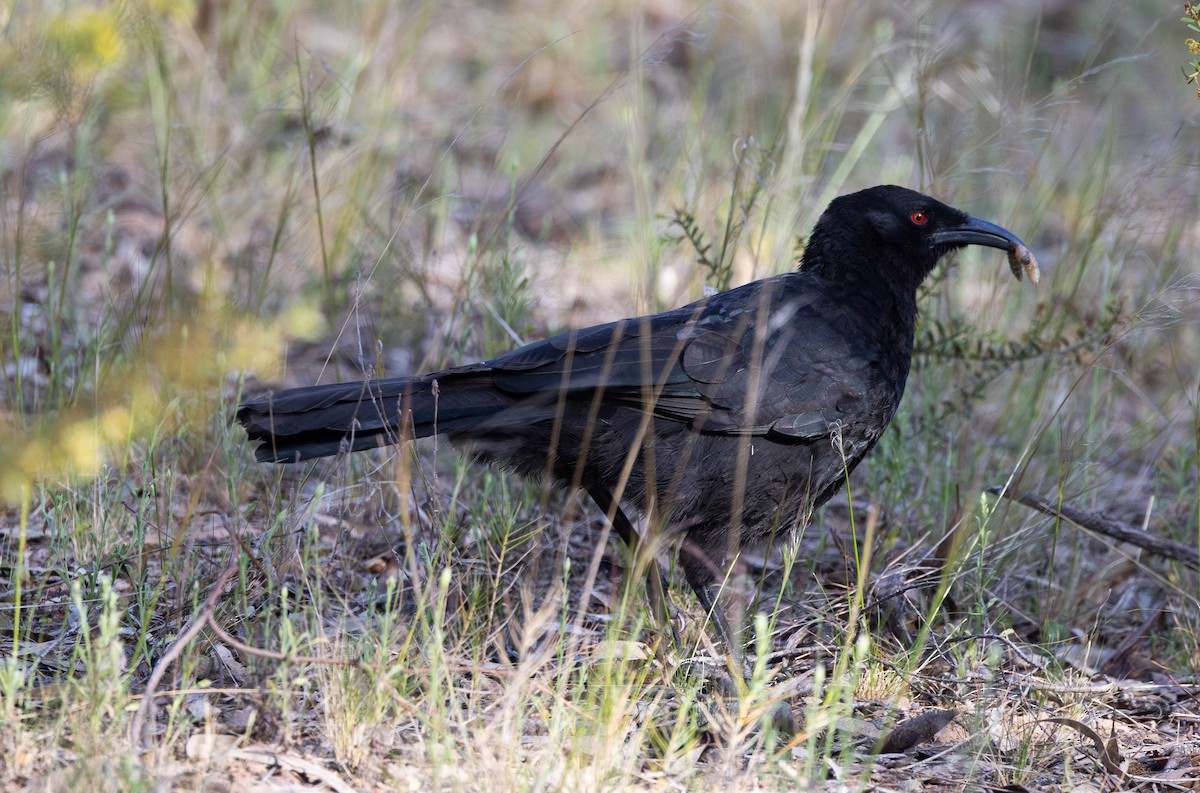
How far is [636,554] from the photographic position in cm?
379

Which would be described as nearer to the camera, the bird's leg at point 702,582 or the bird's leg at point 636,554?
the bird's leg at point 636,554

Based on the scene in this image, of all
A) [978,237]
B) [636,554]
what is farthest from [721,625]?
[978,237]

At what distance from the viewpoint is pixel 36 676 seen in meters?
3.06

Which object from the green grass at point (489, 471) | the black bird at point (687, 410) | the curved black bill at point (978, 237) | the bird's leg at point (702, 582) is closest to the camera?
the green grass at point (489, 471)

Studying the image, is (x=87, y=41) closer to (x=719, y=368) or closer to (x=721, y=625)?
(x=719, y=368)

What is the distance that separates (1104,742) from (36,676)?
2.92 m

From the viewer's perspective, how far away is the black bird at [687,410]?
137 inches

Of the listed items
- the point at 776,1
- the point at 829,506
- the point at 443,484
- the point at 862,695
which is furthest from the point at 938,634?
the point at 776,1

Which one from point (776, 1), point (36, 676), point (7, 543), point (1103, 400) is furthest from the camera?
point (776, 1)

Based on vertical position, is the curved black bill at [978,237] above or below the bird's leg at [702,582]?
above

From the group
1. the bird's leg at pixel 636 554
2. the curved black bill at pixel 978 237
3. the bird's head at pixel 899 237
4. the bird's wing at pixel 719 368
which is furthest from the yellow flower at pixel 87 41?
the curved black bill at pixel 978 237

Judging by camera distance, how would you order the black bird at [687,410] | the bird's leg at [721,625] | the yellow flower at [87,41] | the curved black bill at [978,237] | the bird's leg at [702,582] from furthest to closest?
the yellow flower at [87,41] → the curved black bill at [978,237] → the bird's leg at [702,582] → the black bird at [687,410] → the bird's leg at [721,625]

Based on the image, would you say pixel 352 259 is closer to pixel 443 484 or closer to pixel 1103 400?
pixel 443 484

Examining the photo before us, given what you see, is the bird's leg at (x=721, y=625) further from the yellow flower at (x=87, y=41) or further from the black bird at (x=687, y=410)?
the yellow flower at (x=87, y=41)
